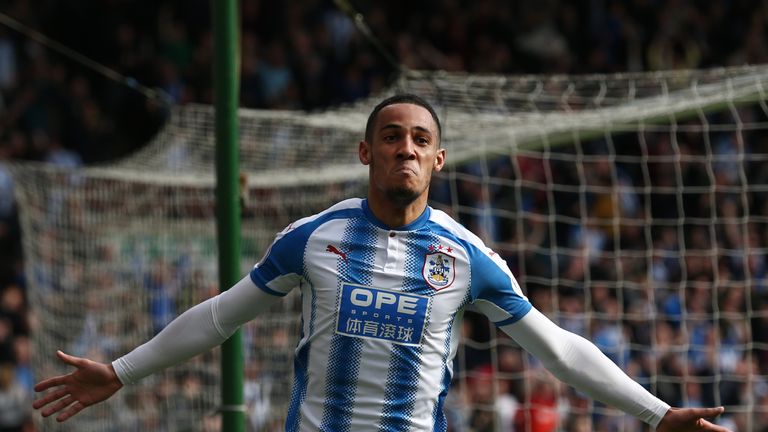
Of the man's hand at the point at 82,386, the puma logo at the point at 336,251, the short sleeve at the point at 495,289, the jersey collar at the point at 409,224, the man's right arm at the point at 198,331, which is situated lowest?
the man's hand at the point at 82,386

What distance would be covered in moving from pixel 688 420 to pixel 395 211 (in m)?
1.12

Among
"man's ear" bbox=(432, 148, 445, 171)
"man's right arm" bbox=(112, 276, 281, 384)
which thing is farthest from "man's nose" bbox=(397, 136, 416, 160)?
"man's right arm" bbox=(112, 276, 281, 384)

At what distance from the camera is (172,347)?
4.02 metres

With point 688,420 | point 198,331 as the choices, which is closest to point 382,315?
point 198,331

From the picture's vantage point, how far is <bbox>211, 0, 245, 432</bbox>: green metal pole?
586 centimetres

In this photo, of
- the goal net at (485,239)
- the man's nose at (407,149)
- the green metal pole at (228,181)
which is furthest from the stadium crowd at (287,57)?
the man's nose at (407,149)

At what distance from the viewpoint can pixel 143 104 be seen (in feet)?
47.9

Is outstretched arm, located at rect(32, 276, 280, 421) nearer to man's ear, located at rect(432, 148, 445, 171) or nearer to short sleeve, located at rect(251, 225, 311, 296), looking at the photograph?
short sleeve, located at rect(251, 225, 311, 296)

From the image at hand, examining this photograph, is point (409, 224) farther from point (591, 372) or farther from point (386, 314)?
point (591, 372)

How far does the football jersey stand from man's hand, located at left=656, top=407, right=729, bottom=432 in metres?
0.56

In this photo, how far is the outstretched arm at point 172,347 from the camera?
3.98m

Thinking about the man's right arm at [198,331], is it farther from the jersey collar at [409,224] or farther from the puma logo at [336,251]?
the jersey collar at [409,224]

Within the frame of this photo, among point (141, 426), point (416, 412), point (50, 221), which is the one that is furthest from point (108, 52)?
point (416, 412)

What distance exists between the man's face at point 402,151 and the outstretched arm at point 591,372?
574 millimetres
